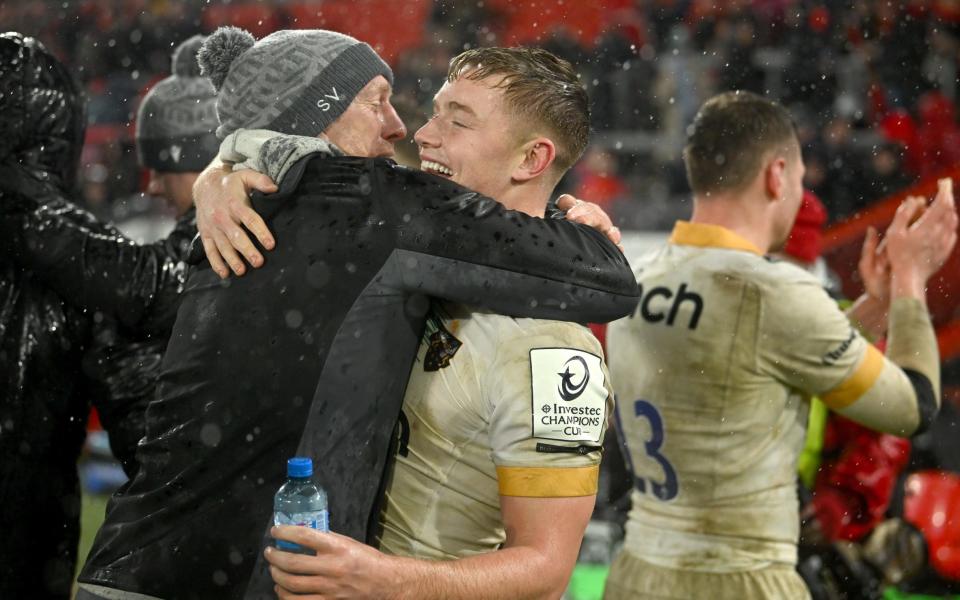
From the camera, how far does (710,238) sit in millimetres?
3512

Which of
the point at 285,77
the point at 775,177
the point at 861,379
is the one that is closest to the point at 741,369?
the point at 861,379

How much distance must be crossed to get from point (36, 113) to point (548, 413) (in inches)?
70.1

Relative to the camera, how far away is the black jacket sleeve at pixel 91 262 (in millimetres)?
2834

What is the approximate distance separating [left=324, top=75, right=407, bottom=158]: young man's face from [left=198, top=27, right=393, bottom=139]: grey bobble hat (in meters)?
0.02

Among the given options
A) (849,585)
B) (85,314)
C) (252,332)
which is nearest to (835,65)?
(849,585)

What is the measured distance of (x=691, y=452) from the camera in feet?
11.2

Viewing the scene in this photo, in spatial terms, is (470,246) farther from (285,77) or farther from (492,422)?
(285,77)

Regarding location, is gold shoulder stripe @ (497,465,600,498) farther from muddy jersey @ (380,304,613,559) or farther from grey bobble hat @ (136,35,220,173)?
grey bobble hat @ (136,35,220,173)

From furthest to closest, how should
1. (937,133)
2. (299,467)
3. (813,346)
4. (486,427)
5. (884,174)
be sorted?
1. (937,133)
2. (884,174)
3. (813,346)
4. (486,427)
5. (299,467)

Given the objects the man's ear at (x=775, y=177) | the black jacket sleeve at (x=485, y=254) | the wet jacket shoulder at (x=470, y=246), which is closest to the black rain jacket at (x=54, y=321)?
the wet jacket shoulder at (x=470, y=246)

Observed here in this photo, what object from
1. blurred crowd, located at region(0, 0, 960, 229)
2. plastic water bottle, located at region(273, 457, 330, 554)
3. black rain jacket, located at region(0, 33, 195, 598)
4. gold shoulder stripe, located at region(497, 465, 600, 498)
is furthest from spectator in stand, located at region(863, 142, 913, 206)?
plastic water bottle, located at region(273, 457, 330, 554)

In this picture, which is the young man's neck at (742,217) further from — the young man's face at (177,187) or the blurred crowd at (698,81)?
the blurred crowd at (698,81)

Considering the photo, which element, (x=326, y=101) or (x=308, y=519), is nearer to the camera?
(x=308, y=519)

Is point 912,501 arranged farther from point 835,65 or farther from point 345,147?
point 835,65
